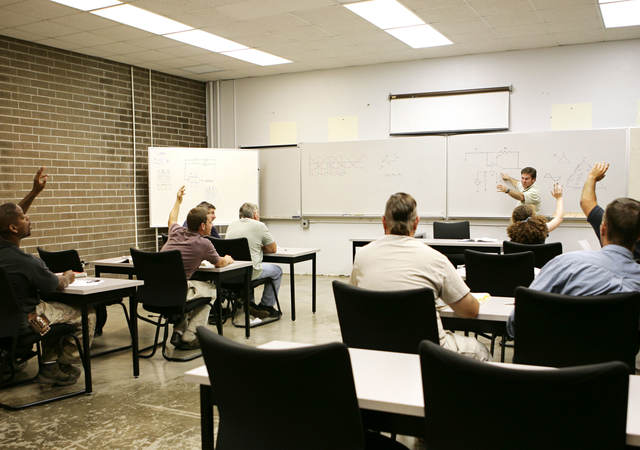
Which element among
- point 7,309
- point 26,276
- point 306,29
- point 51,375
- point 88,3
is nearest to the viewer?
point 7,309

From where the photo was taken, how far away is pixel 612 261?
213 centimetres

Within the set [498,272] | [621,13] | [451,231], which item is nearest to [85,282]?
[498,272]

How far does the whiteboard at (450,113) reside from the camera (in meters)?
7.10

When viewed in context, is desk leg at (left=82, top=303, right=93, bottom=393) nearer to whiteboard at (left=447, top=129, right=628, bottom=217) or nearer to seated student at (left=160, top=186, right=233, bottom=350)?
seated student at (left=160, top=186, right=233, bottom=350)

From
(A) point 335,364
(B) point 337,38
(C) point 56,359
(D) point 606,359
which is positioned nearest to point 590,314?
(D) point 606,359

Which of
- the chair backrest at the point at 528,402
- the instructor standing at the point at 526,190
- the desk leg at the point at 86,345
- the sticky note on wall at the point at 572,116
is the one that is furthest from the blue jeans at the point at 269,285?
the chair backrest at the point at 528,402

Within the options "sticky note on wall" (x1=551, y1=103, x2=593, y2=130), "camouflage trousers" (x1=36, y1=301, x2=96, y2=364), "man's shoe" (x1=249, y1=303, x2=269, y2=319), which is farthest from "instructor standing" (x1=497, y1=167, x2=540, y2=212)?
"camouflage trousers" (x1=36, y1=301, x2=96, y2=364)

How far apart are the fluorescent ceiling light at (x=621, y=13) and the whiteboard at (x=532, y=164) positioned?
1.22m

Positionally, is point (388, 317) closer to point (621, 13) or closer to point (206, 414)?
point (206, 414)

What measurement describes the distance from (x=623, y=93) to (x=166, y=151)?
225 inches

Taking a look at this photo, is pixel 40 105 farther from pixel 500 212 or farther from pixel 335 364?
pixel 335 364

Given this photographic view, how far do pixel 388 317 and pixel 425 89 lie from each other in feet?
19.1

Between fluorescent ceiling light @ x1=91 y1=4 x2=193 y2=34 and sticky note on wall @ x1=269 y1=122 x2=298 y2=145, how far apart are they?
2.63 meters

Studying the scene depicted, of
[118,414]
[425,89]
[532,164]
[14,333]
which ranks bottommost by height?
[118,414]
